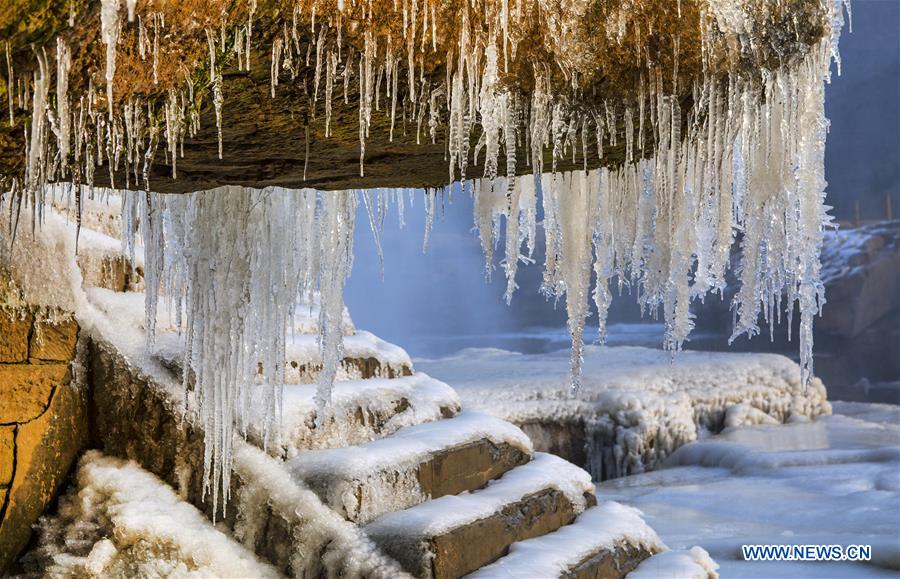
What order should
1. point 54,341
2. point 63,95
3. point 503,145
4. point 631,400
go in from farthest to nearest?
point 631,400, point 54,341, point 503,145, point 63,95

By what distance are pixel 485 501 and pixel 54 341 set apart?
6.09 ft

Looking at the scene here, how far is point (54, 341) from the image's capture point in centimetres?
320

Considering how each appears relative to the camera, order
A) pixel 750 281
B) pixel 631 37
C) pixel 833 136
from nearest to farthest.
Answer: pixel 631 37 → pixel 750 281 → pixel 833 136

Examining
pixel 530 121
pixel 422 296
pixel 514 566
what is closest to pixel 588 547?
pixel 514 566

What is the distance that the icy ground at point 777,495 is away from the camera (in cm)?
621

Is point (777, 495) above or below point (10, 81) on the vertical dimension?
below

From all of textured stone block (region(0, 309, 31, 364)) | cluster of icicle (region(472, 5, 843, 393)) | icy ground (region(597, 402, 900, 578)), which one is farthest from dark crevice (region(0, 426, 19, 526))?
icy ground (region(597, 402, 900, 578))

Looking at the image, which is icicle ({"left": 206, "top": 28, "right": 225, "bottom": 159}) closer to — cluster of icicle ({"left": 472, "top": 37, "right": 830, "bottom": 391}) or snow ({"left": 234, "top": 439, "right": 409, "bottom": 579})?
cluster of icicle ({"left": 472, "top": 37, "right": 830, "bottom": 391})

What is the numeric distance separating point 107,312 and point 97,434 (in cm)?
51

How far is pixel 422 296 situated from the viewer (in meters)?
46.1

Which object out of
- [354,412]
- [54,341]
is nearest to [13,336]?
[54,341]

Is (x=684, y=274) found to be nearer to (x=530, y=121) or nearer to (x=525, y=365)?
(x=530, y=121)

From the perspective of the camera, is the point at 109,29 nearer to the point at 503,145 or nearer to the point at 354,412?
the point at 503,145

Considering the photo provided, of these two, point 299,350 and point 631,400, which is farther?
point 631,400
